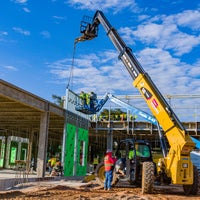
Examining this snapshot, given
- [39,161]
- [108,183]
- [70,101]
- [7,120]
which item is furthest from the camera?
[7,120]

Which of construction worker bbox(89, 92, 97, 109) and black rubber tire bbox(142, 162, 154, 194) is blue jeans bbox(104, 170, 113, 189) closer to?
black rubber tire bbox(142, 162, 154, 194)

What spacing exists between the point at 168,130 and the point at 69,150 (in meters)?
9.95

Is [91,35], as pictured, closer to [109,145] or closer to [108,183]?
[108,183]

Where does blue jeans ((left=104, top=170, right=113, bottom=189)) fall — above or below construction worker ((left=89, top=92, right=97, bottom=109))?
below

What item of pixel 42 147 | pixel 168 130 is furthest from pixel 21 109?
pixel 168 130

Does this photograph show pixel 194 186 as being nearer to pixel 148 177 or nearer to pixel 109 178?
pixel 148 177

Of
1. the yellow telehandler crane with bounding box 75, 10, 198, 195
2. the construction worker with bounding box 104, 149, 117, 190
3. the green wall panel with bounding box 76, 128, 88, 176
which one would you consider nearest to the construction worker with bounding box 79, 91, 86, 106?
the green wall panel with bounding box 76, 128, 88, 176

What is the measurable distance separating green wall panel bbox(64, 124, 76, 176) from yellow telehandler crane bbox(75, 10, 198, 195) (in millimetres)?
7950

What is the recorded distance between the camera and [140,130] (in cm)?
2786

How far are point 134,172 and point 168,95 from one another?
49.1ft

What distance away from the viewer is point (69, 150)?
2145 cm

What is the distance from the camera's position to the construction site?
12172mm

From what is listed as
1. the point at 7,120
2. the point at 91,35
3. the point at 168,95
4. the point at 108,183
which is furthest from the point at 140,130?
the point at 108,183

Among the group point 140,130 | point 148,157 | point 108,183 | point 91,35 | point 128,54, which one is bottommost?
A: point 108,183
